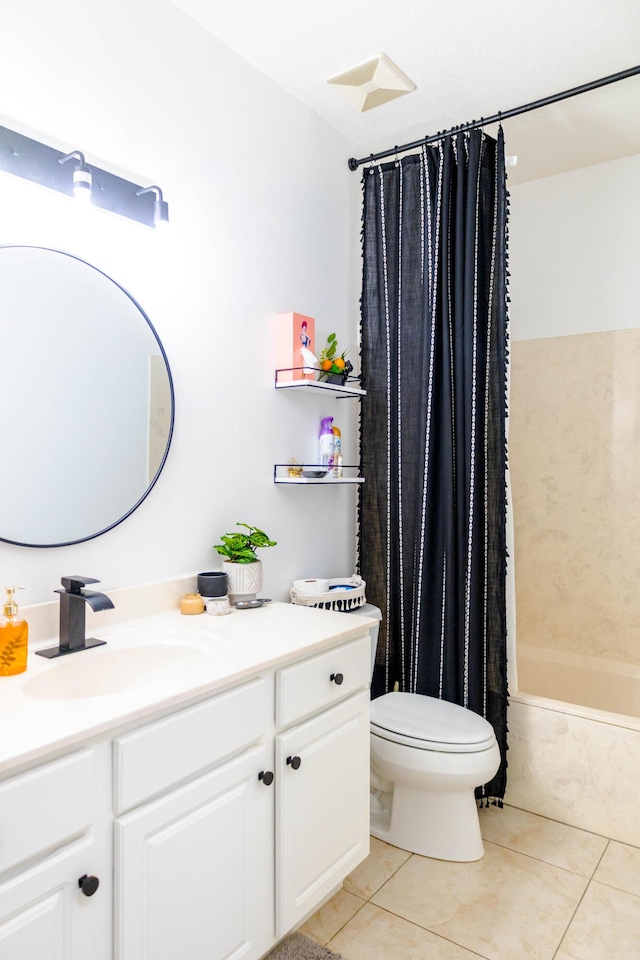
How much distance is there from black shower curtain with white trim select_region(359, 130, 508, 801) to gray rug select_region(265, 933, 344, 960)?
3.08ft

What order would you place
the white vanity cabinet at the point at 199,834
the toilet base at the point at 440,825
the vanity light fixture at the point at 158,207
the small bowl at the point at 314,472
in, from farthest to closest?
the small bowl at the point at 314,472 < the toilet base at the point at 440,825 < the vanity light fixture at the point at 158,207 < the white vanity cabinet at the point at 199,834

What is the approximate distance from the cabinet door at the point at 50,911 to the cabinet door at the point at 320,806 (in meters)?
0.52

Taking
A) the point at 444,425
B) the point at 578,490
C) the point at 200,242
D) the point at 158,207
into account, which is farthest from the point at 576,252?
the point at 158,207

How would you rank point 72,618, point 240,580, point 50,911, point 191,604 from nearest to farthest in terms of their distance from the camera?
point 50,911 < point 72,618 < point 191,604 < point 240,580

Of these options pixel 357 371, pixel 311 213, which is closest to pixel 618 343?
pixel 357 371

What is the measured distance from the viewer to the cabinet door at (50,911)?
1.00 meters

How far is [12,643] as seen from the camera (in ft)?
4.40

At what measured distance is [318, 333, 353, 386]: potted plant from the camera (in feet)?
7.72

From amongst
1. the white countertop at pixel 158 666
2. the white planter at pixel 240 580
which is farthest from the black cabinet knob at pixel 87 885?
the white planter at pixel 240 580

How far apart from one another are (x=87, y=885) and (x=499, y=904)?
1.32 m

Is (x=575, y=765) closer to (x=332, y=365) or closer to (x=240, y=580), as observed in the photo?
(x=240, y=580)

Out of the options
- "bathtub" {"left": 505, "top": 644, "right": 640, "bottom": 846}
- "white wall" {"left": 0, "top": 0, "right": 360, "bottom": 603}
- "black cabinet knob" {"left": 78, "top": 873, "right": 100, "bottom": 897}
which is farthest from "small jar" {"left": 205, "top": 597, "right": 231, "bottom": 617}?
"bathtub" {"left": 505, "top": 644, "right": 640, "bottom": 846}

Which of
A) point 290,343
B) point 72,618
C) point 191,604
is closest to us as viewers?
point 72,618

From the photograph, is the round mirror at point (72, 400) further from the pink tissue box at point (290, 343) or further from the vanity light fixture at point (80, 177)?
the pink tissue box at point (290, 343)
